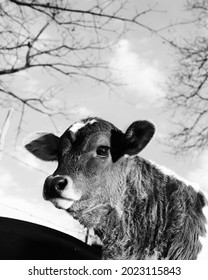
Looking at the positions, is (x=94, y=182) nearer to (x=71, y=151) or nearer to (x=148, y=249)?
(x=71, y=151)

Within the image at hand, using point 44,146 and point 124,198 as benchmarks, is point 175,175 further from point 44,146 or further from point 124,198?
point 44,146

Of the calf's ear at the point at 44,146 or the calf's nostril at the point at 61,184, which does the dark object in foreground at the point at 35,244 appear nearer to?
the calf's nostril at the point at 61,184

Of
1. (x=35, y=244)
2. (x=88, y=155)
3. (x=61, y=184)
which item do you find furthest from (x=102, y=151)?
(x=35, y=244)

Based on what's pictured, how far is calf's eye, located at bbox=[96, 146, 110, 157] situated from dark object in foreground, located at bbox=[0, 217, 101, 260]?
2.04 feet

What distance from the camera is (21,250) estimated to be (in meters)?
1.81

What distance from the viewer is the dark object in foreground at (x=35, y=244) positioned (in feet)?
5.73

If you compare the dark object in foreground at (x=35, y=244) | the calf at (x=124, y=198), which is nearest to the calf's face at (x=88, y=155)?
the calf at (x=124, y=198)

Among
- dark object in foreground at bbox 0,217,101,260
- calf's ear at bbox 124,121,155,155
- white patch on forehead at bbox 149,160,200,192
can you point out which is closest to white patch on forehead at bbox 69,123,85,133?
calf's ear at bbox 124,121,155,155

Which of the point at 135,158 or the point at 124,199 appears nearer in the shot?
the point at 124,199

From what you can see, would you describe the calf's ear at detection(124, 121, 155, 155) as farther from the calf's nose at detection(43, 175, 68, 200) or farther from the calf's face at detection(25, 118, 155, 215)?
the calf's nose at detection(43, 175, 68, 200)

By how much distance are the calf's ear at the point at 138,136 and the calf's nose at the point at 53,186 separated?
578mm

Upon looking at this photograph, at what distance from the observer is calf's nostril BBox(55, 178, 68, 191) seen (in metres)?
1.94
